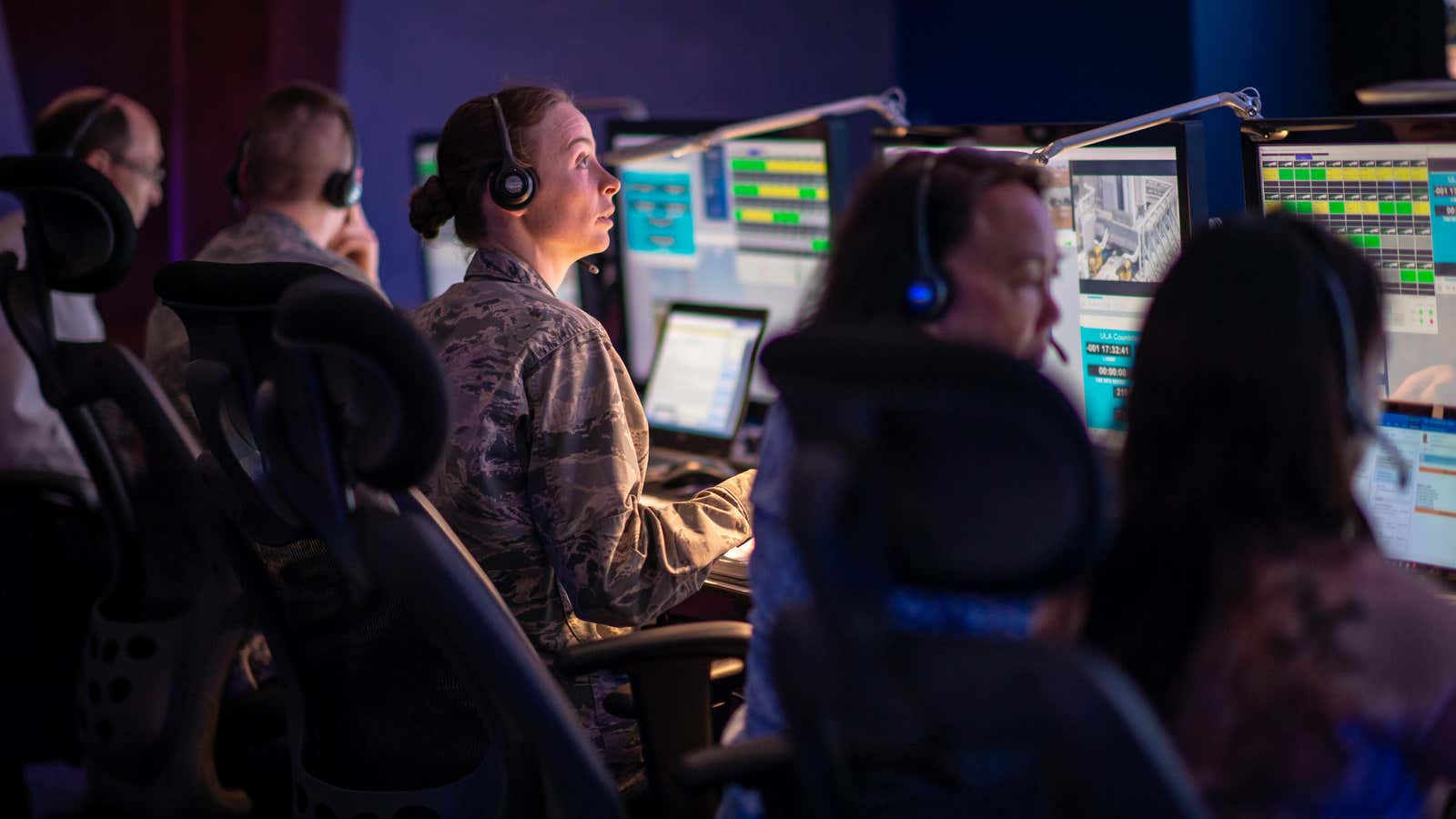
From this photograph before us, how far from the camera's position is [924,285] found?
1212mm

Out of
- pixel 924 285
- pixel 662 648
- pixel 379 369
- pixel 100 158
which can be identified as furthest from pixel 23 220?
pixel 924 285

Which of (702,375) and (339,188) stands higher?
(339,188)

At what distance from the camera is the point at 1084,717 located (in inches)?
30.0

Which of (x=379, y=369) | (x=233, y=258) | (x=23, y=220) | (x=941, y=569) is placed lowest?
(x=941, y=569)

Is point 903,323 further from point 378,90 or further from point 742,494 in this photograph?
point 378,90

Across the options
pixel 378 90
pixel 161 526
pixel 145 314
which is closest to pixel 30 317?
pixel 161 526

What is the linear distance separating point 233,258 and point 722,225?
89 cm

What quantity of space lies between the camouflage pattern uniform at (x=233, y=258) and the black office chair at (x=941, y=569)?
5.94 feet

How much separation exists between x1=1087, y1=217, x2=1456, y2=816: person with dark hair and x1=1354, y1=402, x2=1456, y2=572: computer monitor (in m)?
0.71

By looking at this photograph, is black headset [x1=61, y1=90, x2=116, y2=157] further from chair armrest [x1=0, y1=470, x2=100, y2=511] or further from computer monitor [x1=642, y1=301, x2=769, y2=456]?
computer monitor [x1=642, y1=301, x2=769, y2=456]

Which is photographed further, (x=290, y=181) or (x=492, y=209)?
(x=290, y=181)

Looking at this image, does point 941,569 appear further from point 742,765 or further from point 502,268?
point 502,268

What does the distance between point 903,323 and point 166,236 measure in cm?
346

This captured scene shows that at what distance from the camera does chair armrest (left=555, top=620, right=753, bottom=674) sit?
163 cm
